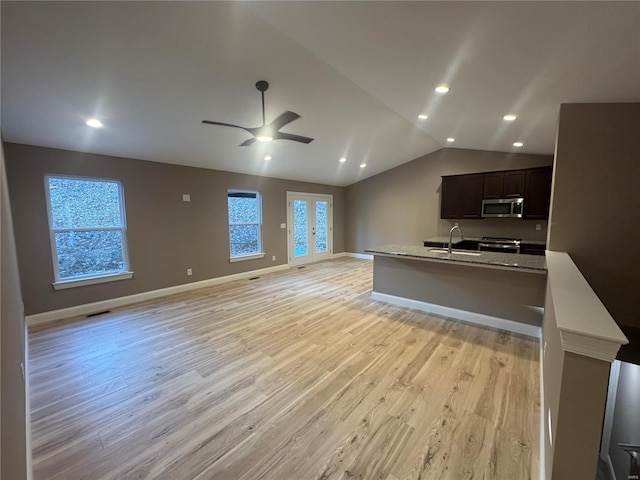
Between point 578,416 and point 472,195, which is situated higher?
point 472,195

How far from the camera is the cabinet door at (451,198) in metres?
6.05

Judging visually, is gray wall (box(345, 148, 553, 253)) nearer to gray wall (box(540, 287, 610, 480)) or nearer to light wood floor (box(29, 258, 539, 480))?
light wood floor (box(29, 258, 539, 480))

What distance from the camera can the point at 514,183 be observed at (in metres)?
5.36

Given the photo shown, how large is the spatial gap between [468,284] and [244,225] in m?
4.51

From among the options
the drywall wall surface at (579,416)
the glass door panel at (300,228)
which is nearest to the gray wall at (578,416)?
the drywall wall surface at (579,416)

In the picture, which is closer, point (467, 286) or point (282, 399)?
point (282, 399)

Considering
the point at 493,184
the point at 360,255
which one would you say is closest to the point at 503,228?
the point at 493,184

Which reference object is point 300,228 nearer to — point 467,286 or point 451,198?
point 451,198

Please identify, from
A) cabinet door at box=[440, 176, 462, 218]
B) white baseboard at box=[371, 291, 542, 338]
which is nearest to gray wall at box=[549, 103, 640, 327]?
white baseboard at box=[371, 291, 542, 338]

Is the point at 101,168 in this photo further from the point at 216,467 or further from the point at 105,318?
the point at 216,467

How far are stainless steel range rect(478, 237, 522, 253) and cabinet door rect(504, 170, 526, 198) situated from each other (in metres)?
0.88

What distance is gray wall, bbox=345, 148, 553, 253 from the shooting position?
226 inches

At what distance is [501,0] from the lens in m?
1.57

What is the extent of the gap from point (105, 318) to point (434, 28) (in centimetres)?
494
